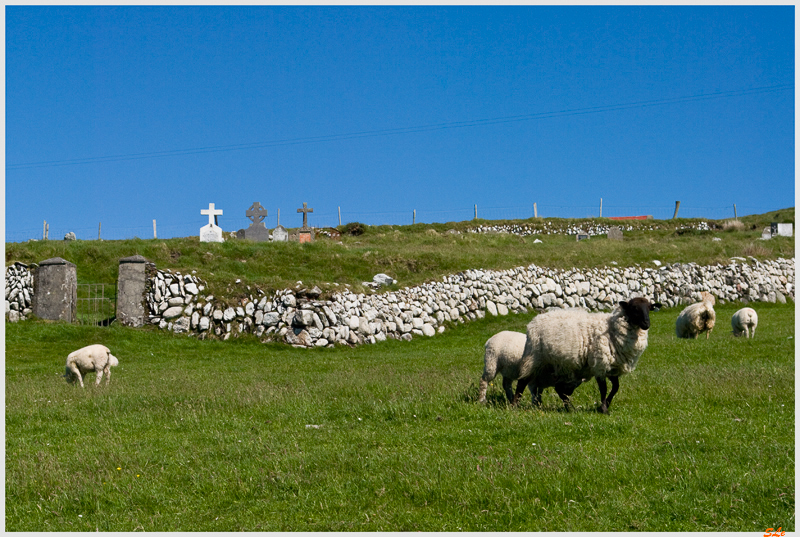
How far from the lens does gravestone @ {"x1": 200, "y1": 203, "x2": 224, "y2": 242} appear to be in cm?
3400

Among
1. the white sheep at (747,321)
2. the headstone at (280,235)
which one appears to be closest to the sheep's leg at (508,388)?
the white sheep at (747,321)

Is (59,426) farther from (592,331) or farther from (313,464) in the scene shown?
(592,331)

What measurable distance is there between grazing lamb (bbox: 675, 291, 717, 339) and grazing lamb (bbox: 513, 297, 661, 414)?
495 inches

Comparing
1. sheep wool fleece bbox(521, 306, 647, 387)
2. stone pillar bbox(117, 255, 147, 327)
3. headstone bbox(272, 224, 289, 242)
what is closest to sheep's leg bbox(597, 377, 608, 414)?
sheep wool fleece bbox(521, 306, 647, 387)

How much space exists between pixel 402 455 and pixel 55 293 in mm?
22060

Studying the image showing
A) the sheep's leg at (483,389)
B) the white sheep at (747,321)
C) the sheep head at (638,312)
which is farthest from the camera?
the white sheep at (747,321)

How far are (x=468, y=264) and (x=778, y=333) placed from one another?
536 inches

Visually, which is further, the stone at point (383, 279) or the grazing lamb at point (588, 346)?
the stone at point (383, 279)

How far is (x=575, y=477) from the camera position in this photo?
21.7 feet

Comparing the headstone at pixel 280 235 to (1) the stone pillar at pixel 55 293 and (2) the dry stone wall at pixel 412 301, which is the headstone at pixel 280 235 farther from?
(1) the stone pillar at pixel 55 293

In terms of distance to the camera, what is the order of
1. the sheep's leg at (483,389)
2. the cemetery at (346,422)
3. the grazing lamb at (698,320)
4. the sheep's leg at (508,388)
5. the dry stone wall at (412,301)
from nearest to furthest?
the cemetery at (346,422), the sheep's leg at (483,389), the sheep's leg at (508,388), the grazing lamb at (698,320), the dry stone wall at (412,301)

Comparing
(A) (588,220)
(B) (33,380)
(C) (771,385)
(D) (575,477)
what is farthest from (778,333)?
(A) (588,220)

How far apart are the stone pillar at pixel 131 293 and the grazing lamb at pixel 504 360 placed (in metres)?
18.1

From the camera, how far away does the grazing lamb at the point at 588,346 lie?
31.8 feet
